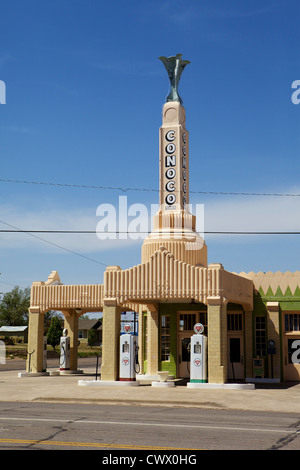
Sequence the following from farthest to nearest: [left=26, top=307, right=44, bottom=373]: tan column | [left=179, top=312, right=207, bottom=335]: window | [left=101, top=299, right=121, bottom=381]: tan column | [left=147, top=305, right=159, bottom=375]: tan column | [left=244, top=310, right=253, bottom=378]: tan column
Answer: [left=26, top=307, right=44, bottom=373]: tan column → [left=147, top=305, right=159, bottom=375]: tan column → [left=179, top=312, right=207, bottom=335]: window → [left=244, top=310, right=253, bottom=378]: tan column → [left=101, top=299, right=121, bottom=381]: tan column

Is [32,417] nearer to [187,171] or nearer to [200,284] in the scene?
[200,284]

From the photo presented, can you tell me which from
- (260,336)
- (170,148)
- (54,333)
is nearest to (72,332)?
(260,336)

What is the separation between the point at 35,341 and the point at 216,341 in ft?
42.5

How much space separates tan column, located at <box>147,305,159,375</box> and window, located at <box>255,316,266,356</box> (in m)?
5.44

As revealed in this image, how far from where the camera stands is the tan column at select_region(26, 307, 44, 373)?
112ft

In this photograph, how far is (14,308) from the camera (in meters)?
99.6

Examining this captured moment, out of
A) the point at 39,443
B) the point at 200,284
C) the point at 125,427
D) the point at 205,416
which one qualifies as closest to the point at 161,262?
the point at 200,284

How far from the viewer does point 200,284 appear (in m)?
26.4

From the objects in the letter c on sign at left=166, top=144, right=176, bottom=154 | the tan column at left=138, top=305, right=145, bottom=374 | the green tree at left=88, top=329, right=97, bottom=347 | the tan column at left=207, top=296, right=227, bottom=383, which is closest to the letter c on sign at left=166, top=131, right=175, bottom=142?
the letter c on sign at left=166, top=144, right=176, bottom=154

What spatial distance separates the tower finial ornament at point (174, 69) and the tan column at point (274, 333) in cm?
1406

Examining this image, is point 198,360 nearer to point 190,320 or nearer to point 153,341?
point 190,320

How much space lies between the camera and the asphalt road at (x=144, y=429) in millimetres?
10992

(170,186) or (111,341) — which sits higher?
(170,186)

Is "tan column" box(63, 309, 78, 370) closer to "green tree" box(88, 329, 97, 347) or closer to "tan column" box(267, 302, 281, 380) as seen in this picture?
"tan column" box(267, 302, 281, 380)
